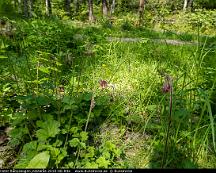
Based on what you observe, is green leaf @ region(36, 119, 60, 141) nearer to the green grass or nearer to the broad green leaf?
the green grass

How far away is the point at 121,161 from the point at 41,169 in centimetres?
74

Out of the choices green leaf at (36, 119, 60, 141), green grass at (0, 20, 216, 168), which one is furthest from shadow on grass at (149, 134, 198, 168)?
green leaf at (36, 119, 60, 141)

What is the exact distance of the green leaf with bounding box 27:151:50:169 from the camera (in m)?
2.05

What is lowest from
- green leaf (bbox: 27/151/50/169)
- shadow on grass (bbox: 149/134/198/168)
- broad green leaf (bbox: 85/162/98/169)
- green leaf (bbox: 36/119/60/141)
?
shadow on grass (bbox: 149/134/198/168)

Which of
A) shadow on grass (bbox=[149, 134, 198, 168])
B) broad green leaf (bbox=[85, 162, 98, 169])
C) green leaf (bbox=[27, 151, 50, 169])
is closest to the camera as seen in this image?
green leaf (bbox=[27, 151, 50, 169])

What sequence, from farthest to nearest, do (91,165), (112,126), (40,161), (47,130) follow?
1. (112,126)
2. (47,130)
3. (91,165)
4. (40,161)

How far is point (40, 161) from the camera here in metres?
2.09

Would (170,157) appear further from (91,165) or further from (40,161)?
(40,161)

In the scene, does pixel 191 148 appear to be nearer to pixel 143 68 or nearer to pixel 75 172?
pixel 75 172

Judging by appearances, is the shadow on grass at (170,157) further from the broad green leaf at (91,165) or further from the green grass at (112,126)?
the broad green leaf at (91,165)

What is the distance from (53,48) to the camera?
5.91m

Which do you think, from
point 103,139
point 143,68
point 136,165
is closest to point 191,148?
point 136,165

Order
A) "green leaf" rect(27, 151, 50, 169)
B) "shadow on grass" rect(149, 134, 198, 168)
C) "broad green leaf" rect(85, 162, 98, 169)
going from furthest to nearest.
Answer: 1. "shadow on grass" rect(149, 134, 198, 168)
2. "broad green leaf" rect(85, 162, 98, 169)
3. "green leaf" rect(27, 151, 50, 169)

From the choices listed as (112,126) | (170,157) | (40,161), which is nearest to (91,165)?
(40,161)
